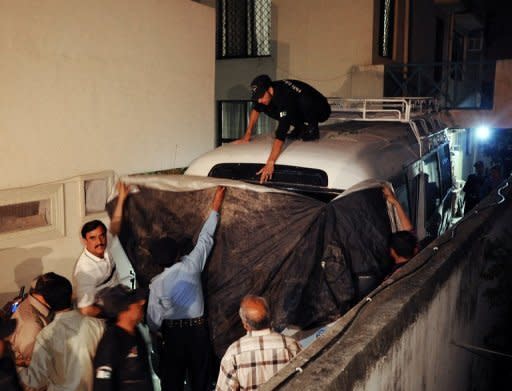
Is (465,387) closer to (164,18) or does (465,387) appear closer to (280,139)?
(280,139)

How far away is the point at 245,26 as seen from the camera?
13461 millimetres

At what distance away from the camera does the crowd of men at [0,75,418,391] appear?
351cm

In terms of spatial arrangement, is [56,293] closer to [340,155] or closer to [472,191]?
[340,155]

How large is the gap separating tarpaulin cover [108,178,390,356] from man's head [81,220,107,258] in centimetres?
38

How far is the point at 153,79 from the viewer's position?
23.0 ft

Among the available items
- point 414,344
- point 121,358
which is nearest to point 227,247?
point 121,358

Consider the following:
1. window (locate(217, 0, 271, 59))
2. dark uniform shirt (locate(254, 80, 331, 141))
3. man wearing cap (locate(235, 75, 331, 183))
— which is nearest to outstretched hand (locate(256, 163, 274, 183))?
man wearing cap (locate(235, 75, 331, 183))

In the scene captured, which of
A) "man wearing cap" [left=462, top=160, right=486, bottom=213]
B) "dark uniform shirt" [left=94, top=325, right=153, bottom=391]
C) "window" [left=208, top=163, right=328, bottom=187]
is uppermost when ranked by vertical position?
"window" [left=208, top=163, right=328, bottom=187]

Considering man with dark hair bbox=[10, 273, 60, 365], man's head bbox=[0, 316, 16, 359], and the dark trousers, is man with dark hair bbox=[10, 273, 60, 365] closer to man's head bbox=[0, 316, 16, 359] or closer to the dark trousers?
man's head bbox=[0, 316, 16, 359]

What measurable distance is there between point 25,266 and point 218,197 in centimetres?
220

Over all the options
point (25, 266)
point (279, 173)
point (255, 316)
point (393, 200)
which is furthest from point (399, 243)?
point (25, 266)

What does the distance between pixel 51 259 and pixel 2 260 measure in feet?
1.88

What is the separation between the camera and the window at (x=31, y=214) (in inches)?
206

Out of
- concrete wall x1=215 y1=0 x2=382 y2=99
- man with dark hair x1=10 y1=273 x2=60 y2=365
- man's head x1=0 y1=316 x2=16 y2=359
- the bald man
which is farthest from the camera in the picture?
concrete wall x1=215 y1=0 x2=382 y2=99
